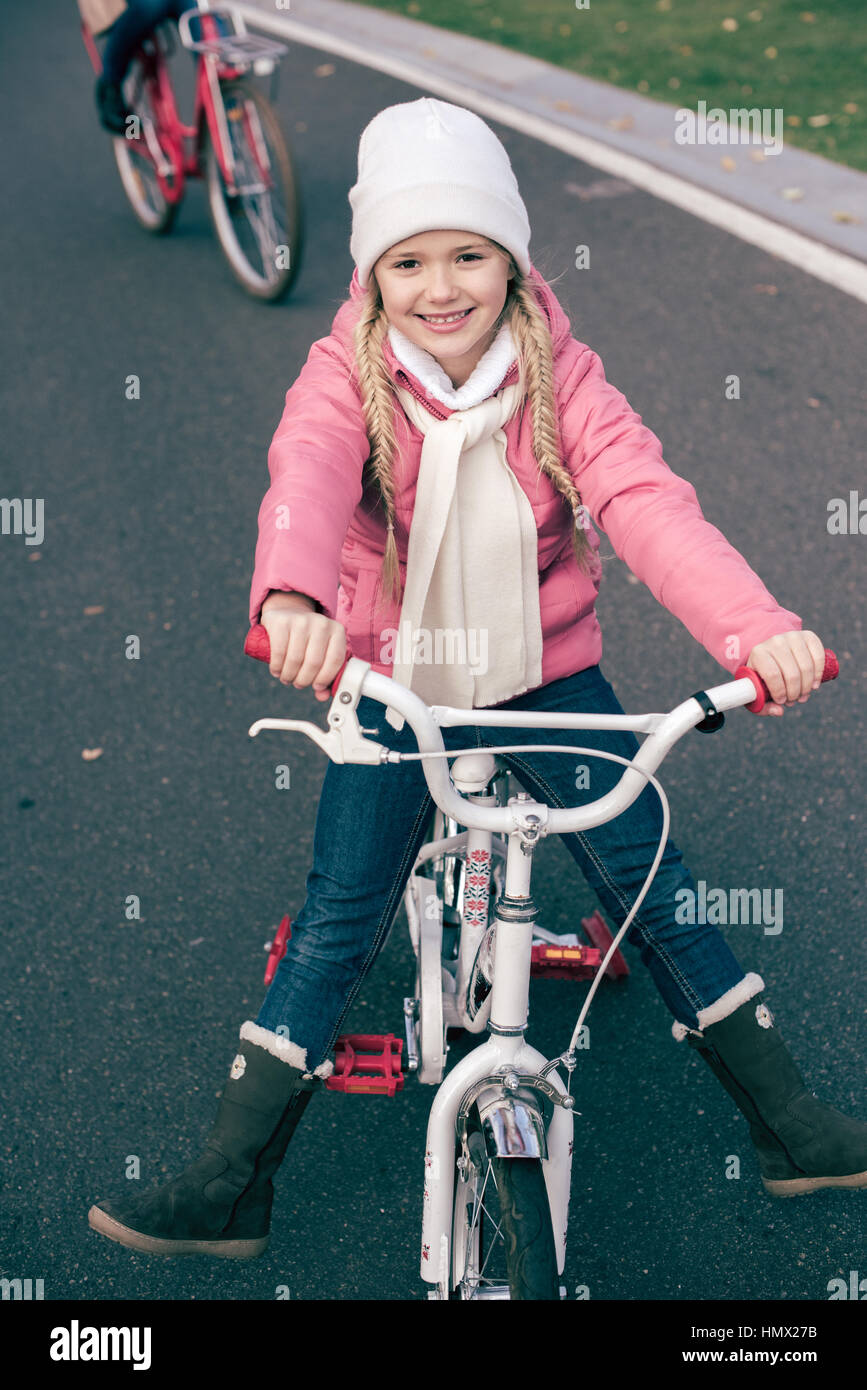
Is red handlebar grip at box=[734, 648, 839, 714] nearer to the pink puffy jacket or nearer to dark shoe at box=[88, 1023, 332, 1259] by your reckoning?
the pink puffy jacket

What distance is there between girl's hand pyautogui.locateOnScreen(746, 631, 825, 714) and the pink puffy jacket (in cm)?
9

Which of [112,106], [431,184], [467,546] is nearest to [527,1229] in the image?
[467,546]

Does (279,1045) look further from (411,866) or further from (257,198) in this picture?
(257,198)

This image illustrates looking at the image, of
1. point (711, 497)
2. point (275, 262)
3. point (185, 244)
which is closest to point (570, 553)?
point (711, 497)

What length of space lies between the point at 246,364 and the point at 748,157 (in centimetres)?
319

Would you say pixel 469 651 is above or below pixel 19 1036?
above

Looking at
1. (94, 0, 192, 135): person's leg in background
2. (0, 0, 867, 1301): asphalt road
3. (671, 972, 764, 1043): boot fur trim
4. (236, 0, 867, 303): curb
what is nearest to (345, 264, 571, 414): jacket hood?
(671, 972, 764, 1043): boot fur trim

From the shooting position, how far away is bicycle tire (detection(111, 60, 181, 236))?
24.8 ft

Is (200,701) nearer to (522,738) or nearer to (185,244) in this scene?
(522,738)

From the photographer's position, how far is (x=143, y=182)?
307 inches

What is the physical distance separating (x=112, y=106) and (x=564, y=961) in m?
5.82

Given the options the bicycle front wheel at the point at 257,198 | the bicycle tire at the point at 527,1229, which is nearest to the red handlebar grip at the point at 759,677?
the bicycle tire at the point at 527,1229
